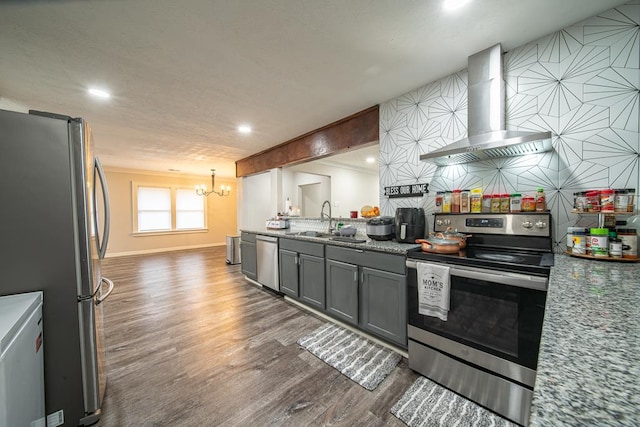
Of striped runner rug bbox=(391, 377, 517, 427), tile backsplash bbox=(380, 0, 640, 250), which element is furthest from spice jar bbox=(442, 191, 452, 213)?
striped runner rug bbox=(391, 377, 517, 427)

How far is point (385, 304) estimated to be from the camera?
78.0 inches

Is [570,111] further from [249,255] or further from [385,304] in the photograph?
[249,255]

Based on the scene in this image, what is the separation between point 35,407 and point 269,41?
8.03 ft

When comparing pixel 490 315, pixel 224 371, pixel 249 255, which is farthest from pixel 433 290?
pixel 249 255

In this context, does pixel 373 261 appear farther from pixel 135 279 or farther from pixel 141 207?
pixel 141 207

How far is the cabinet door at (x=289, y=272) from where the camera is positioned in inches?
114

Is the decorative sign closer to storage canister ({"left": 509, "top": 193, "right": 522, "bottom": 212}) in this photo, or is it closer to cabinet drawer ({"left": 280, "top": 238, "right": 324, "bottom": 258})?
storage canister ({"left": 509, "top": 193, "right": 522, "bottom": 212})

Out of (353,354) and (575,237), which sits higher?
(575,237)

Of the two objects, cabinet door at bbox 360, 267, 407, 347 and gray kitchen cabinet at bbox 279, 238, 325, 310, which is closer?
cabinet door at bbox 360, 267, 407, 347

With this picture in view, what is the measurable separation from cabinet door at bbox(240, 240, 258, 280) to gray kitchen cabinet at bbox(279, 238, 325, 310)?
2.49 ft

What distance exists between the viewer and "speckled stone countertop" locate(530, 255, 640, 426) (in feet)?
1.14

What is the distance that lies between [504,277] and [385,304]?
2.97 feet

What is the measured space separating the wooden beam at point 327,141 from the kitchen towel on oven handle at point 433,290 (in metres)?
1.75

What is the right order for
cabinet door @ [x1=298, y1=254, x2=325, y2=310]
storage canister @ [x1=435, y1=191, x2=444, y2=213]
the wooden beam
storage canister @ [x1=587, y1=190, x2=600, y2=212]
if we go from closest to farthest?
storage canister @ [x1=587, y1=190, x2=600, y2=212] < storage canister @ [x1=435, y1=191, x2=444, y2=213] < cabinet door @ [x1=298, y1=254, x2=325, y2=310] < the wooden beam
